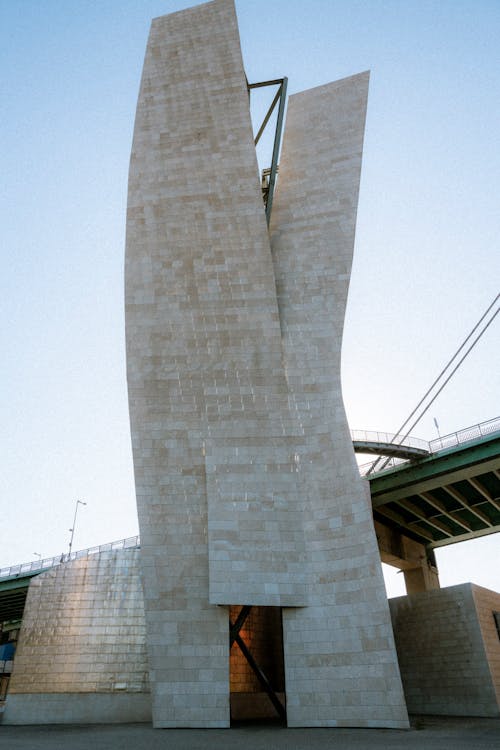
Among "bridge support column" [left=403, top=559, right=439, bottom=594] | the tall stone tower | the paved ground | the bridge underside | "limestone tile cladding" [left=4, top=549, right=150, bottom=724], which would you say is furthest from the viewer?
"bridge support column" [left=403, top=559, right=439, bottom=594]

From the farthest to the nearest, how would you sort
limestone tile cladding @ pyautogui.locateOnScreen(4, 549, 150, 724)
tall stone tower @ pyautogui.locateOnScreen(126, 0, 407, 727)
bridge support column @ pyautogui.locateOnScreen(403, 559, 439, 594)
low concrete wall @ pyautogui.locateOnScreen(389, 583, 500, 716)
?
1. bridge support column @ pyautogui.locateOnScreen(403, 559, 439, 594)
2. limestone tile cladding @ pyautogui.locateOnScreen(4, 549, 150, 724)
3. low concrete wall @ pyautogui.locateOnScreen(389, 583, 500, 716)
4. tall stone tower @ pyautogui.locateOnScreen(126, 0, 407, 727)

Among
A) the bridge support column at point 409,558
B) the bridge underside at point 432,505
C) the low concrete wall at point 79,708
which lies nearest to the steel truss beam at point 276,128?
the bridge underside at point 432,505

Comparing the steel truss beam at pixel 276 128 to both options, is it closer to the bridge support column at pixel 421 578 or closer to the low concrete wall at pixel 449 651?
the low concrete wall at pixel 449 651

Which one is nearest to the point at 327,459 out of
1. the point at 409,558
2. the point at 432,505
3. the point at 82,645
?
the point at 432,505

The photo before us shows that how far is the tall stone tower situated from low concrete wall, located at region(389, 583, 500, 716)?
5.31 meters

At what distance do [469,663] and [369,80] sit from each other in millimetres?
25348

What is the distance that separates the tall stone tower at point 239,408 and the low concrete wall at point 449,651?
531cm

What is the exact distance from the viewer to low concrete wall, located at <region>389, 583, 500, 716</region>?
17984 mm

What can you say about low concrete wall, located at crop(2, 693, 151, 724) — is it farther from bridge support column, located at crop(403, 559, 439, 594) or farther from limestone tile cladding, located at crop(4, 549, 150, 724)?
bridge support column, located at crop(403, 559, 439, 594)

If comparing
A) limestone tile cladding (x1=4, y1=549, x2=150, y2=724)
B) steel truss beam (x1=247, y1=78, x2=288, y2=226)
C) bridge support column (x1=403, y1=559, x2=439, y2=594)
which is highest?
steel truss beam (x1=247, y1=78, x2=288, y2=226)

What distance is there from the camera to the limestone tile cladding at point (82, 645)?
65.5 ft

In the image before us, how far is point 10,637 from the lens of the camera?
5688 cm

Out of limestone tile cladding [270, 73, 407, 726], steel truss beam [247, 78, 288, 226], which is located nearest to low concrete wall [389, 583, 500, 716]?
limestone tile cladding [270, 73, 407, 726]

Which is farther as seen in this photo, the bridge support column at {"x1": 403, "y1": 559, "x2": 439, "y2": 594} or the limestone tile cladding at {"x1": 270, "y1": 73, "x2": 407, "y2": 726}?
the bridge support column at {"x1": 403, "y1": 559, "x2": 439, "y2": 594}
